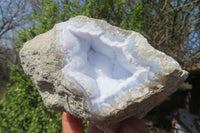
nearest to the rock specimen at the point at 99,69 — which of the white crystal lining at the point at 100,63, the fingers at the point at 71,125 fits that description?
the white crystal lining at the point at 100,63

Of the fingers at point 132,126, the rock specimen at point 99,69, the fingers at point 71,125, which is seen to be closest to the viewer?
the rock specimen at point 99,69

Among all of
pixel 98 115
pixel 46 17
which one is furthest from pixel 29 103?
pixel 98 115

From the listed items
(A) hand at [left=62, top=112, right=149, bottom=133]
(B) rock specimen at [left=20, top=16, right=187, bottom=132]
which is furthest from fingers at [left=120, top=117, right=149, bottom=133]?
(B) rock specimen at [left=20, top=16, right=187, bottom=132]

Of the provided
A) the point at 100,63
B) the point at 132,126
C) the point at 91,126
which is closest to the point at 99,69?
the point at 100,63

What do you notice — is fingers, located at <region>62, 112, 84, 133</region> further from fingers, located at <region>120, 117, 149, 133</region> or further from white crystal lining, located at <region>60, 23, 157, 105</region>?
white crystal lining, located at <region>60, 23, 157, 105</region>

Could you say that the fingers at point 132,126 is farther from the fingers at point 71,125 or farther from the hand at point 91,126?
the fingers at point 71,125

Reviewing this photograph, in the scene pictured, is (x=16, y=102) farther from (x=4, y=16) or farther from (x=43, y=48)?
(x=4, y=16)
